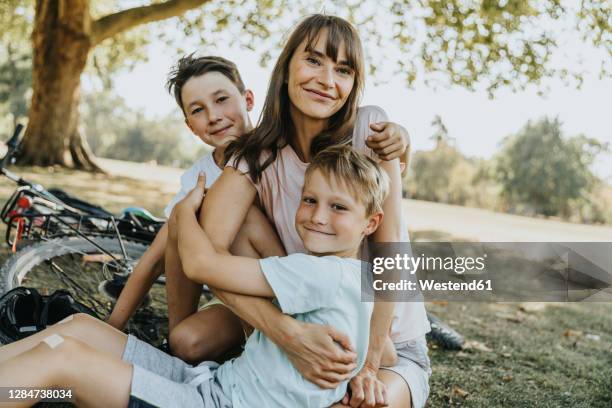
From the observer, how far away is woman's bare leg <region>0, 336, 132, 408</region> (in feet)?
4.93

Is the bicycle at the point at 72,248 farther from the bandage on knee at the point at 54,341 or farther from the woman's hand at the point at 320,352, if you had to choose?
the woman's hand at the point at 320,352

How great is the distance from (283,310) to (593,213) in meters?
51.5

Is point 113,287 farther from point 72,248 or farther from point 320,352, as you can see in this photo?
point 320,352

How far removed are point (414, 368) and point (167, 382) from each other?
0.97 m

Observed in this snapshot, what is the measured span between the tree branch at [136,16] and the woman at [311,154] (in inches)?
361

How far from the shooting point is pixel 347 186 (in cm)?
181

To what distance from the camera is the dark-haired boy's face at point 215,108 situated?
2736 mm

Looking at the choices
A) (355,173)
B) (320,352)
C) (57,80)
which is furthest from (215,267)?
(57,80)

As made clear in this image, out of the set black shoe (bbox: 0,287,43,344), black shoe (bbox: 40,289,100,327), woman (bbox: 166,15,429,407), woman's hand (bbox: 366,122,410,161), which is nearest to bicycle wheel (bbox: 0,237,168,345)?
black shoe (bbox: 40,289,100,327)

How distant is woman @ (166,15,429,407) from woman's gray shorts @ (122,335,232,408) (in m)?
0.27

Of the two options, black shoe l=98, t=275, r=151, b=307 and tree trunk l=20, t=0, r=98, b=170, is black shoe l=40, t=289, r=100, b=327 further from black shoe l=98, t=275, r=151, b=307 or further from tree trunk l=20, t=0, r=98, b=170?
tree trunk l=20, t=0, r=98, b=170

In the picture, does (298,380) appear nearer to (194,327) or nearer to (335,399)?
(335,399)

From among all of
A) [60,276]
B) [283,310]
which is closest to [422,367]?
[283,310]

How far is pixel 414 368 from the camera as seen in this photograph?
2.10 meters
